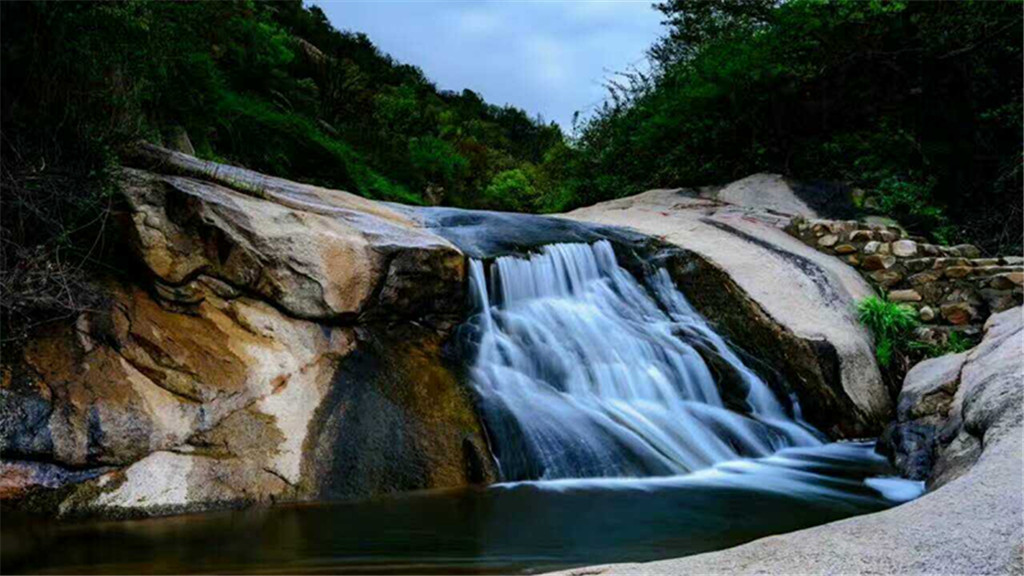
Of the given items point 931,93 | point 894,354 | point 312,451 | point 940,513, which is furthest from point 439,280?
point 931,93

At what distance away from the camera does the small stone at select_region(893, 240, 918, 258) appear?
24.7 ft

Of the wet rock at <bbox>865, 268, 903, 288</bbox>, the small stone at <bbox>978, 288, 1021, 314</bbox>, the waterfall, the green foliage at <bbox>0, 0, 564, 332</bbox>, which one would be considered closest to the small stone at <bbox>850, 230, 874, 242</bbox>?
the wet rock at <bbox>865, 268, 903, 288</bbox>

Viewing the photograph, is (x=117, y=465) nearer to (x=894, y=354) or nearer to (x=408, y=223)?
(x=408, y=223)

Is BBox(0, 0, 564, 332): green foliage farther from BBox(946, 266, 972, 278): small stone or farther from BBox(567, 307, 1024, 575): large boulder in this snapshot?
BBox(946, 266, 972, 278): small stone

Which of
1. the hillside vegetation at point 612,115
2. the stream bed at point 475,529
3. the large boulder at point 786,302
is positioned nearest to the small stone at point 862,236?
the large boulder at point 786,302

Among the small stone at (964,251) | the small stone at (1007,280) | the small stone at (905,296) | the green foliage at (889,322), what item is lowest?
the green foliage at (889,322)

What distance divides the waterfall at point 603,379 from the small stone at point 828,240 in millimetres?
2309

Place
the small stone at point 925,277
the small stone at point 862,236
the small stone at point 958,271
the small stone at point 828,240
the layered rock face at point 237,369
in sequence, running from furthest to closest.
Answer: the small stone at point 828,240 → the small stone at point 862,236 → the small stone at point 925,277 → the small stone at point 958,271 → the layered rock face at point 237,369

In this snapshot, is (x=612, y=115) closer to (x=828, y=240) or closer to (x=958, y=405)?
(x=828, y=240)

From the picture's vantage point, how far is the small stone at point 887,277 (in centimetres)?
750

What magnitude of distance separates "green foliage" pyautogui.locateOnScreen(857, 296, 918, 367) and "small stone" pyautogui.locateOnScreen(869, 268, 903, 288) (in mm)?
630

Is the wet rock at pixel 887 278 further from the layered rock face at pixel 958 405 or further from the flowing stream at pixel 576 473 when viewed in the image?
the flowing stream at pixel 576 473

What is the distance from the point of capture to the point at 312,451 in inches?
157

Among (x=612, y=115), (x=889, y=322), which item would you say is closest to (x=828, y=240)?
(x=889, y=322)
